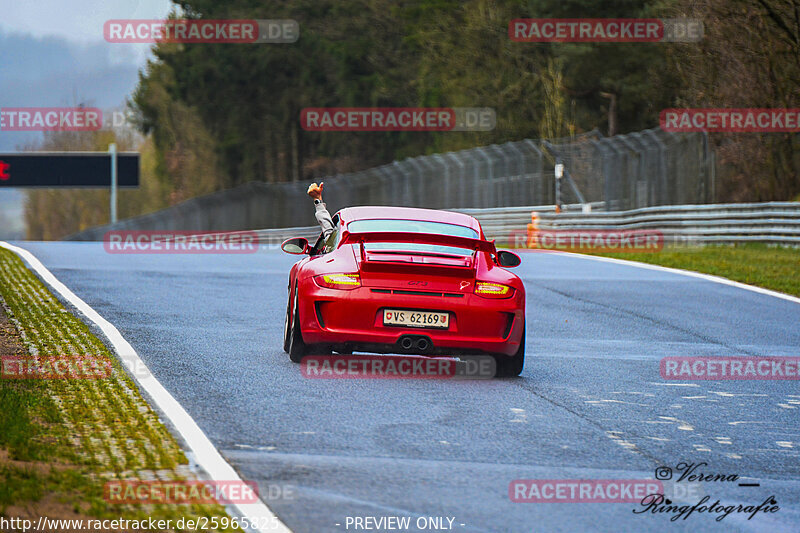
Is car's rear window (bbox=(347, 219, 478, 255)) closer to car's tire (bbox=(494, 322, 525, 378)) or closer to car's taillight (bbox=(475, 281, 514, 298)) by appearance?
car's taillight (bbox=(475, 281, 514, 298))

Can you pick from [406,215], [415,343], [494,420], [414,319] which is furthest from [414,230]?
[494,420]

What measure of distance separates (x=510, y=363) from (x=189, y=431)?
3634mm

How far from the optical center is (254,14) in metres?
71.0

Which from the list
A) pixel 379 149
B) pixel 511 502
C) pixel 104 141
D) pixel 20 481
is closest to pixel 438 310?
pixel 511 502

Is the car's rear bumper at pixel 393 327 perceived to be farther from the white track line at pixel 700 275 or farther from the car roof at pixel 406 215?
the white track line at pixel 700 275

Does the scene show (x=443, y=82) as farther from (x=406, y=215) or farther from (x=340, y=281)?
(x=340, y=281)

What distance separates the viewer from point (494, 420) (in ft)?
27.8

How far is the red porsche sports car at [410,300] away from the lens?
1002cm

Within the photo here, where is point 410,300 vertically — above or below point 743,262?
above

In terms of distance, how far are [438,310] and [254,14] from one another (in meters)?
63.1

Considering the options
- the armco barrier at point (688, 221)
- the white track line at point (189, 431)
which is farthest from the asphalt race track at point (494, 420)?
the armco barrier at point (688, 221)

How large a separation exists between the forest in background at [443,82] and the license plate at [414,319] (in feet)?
85.0

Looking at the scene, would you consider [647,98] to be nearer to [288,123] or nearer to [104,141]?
[288,123]

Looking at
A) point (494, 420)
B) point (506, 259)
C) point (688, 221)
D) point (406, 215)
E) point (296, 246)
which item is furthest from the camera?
point (688, 221)
